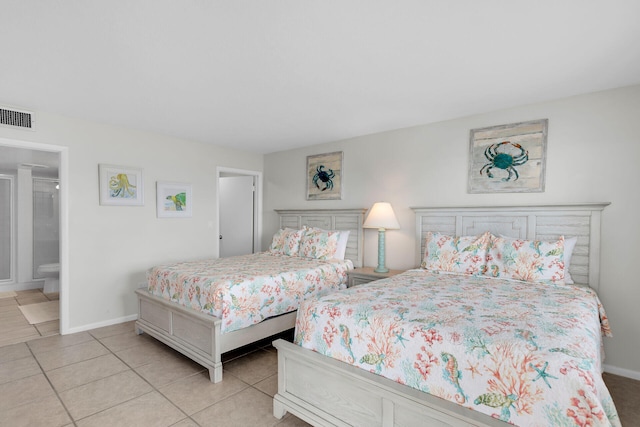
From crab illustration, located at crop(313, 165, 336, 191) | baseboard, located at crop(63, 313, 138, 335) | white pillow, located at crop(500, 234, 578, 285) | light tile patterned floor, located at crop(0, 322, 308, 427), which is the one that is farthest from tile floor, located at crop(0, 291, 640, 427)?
crab illustration, located at crop(313, 165, 336, 191)

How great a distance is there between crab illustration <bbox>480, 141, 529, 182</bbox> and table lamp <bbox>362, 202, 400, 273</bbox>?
3.56 feet

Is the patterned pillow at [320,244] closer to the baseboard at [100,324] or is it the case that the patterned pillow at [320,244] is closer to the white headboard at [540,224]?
the white headboard at [540,224]

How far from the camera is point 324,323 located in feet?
6.54

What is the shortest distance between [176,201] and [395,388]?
378cm

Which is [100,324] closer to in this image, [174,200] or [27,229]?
[174,200]

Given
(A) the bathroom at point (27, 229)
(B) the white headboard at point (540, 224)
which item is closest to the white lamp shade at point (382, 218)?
(B) the white headboard at point (540, 224)

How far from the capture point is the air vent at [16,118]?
3.11 m

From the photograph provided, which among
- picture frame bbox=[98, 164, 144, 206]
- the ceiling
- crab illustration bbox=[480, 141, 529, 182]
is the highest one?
the ceiling

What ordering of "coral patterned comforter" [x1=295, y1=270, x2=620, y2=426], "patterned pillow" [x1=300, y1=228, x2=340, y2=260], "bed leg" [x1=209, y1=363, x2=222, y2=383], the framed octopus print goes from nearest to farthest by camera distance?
"coral patterned comforter" [x1=295, y1=270, x2=620, y2=426], "bed leg" [x1=209, y1=363, x2=222, y2=383], the framed octopus print, "patterned pillow" [x1=300, y1=228, x2=340, y2=260]

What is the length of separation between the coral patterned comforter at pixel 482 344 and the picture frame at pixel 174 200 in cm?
296

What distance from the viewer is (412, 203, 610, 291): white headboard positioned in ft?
9.07

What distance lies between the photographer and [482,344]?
4.77ft

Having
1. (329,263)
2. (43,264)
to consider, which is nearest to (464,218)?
(329,263)

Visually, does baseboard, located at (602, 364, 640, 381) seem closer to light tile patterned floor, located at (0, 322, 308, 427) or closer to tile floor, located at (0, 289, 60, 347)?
light tile patterned floor, located at (0, 322, 308, 427)
